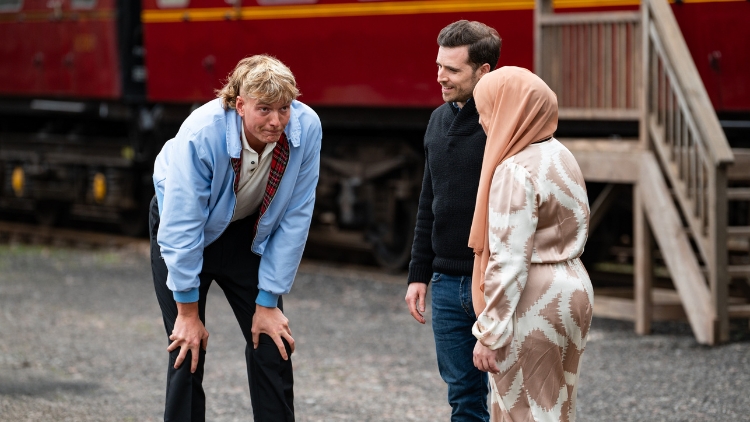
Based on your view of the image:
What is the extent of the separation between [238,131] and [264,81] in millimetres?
233

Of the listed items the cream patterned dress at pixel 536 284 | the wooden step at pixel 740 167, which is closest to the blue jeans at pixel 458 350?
the cream patterned dress at pixel 536 284

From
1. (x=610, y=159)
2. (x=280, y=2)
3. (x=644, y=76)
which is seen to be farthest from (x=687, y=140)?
(x=280, y=2)

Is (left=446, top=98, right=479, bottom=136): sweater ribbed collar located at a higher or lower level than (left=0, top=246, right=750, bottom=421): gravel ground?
higher

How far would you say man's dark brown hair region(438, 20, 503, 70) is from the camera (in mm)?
3951

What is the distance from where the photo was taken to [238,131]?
3.86 metres

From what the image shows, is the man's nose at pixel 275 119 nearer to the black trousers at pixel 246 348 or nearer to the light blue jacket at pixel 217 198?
the light blue jacket at pixel 217 198

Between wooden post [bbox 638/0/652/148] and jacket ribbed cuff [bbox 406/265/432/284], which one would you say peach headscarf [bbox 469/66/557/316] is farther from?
wooden post [bbox 638/0/652/148]

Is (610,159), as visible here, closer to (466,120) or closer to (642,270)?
(642,270)

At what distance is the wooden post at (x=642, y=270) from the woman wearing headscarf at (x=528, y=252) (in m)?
4.35

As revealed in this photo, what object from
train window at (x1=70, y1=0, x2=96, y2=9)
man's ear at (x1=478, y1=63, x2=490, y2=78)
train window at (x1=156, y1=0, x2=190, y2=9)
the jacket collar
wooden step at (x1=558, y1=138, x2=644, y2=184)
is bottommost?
wooden step at (x1=558, y1=138, x2=644, y2=184)

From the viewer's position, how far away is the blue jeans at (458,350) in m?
4.05

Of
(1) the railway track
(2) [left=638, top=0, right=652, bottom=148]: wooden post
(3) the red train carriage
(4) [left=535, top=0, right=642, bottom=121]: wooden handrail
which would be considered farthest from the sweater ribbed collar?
(1) the railway track

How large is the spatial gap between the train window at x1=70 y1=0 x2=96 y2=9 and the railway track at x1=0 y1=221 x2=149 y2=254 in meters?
2.78

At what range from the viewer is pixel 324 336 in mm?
7980
